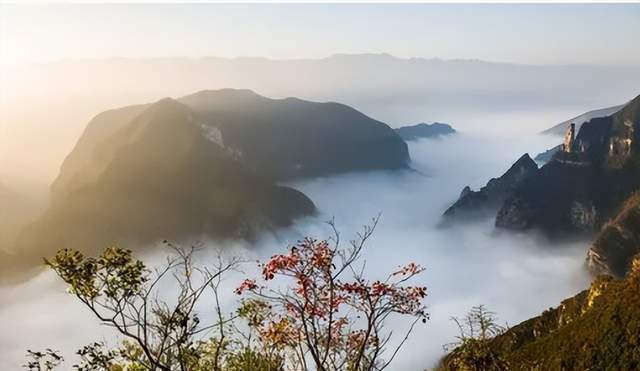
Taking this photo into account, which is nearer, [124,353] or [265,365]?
[124,353]

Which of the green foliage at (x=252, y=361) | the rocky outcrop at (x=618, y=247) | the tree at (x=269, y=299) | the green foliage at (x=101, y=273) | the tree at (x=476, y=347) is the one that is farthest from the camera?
the rocky outcrop at (x=618, y=247)

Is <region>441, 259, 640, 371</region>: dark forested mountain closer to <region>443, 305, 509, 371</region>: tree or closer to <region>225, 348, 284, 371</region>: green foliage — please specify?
<region>443, 305, 509, 371</region>: tree

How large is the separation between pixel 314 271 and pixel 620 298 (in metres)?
79.2

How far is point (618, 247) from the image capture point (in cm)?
18962

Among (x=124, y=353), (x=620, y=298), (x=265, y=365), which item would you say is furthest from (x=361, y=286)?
(x=620, y=298)

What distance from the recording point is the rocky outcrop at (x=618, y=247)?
18650 centimetres

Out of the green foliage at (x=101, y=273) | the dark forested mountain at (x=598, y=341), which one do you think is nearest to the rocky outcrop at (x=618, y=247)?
the dark forested mountain at (x=598, y=341)

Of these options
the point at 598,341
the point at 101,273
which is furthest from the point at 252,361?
the point at 598,341

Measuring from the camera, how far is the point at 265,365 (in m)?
21.1

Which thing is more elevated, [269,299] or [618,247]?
[618,247]

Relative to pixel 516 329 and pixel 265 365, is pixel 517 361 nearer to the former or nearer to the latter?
pixel 516 329

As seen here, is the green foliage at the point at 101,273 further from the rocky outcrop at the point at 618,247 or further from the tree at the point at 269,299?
the rocky outcrop at the point at 618,247

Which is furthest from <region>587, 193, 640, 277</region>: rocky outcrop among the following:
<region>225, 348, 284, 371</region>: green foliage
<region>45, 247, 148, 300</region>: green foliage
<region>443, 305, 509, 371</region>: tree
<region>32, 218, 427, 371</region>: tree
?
<region>45, 247, 148, 300</region>: green foliage

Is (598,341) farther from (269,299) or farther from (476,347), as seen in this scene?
(269,299)
